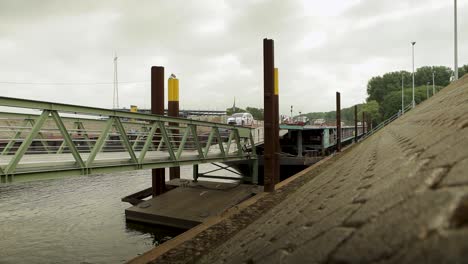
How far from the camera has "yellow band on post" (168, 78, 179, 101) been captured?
47.5 ft

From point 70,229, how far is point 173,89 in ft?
23.2

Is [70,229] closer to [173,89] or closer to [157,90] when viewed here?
[157,90]

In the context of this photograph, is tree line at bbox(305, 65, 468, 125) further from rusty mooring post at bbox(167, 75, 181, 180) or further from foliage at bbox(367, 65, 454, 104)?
rusty mooring post at bbox(167, 75, 181, 180)

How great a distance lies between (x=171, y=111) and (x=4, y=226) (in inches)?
302

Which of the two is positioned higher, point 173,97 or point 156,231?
point 173,97

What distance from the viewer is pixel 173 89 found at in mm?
14547

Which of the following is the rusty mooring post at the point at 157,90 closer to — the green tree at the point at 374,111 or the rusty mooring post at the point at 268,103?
the rusty mooring post at the point at 268,103

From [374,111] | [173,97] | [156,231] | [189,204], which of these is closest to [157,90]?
[173,97]

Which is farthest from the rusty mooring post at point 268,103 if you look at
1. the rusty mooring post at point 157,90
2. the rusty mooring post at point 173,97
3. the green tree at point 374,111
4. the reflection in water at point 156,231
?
the green tree at point 374,111

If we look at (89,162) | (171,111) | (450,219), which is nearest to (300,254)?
(450,219)

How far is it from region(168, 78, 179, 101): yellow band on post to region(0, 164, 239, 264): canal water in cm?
547

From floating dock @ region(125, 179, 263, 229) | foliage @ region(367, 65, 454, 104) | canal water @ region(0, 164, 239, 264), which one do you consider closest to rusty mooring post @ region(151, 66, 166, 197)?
floating dock @ region(125, 179, 263, 229)

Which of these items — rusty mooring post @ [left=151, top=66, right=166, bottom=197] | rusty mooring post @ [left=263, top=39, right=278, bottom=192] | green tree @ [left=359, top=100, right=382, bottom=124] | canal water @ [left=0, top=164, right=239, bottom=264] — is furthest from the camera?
green tree @ [left=359, top=100, right=382, bottom=124]

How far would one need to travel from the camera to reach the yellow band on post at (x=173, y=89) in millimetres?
14469
